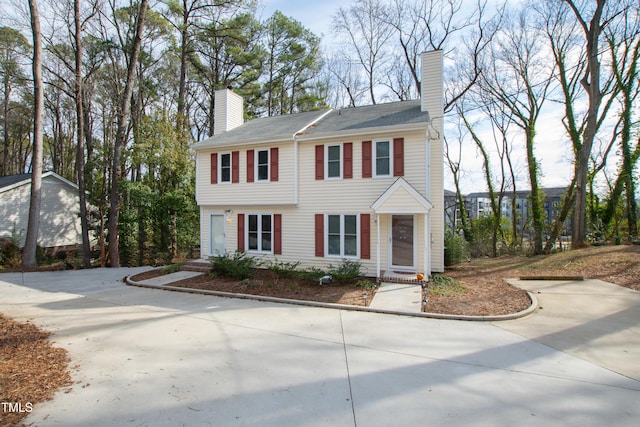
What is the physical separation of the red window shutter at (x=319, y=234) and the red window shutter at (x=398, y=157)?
122 inches

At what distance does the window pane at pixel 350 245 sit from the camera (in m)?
11.7

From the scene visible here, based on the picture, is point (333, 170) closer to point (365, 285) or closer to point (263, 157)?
point (263, 157)

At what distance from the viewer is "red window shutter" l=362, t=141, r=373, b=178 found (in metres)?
11.4

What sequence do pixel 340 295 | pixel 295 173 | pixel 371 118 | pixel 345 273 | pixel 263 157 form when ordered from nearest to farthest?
pixel 340 295, pixel 345 273, pixel 295 173, pixel 371 118, pixel 263 157

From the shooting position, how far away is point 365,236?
11.5m

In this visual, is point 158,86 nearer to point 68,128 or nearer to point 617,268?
point 68,128

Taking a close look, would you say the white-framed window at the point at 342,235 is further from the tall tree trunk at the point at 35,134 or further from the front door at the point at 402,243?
the tall tree trunk at the point at 35,134

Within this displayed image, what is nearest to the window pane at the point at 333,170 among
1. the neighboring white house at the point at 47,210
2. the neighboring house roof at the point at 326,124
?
the neighboring house roof at the point at 326,124

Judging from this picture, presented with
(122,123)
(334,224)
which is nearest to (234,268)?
(334,224)

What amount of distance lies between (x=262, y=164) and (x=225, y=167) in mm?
1796

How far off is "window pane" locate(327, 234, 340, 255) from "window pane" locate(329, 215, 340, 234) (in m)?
0.18

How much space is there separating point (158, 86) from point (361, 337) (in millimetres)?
23784

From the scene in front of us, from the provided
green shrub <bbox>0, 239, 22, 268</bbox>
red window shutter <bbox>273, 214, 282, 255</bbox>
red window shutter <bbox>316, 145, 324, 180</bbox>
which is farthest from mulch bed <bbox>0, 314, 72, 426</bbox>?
green shrub <bbox>0, 239, 22, 268</bbox>

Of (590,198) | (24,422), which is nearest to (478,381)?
(24,422)
